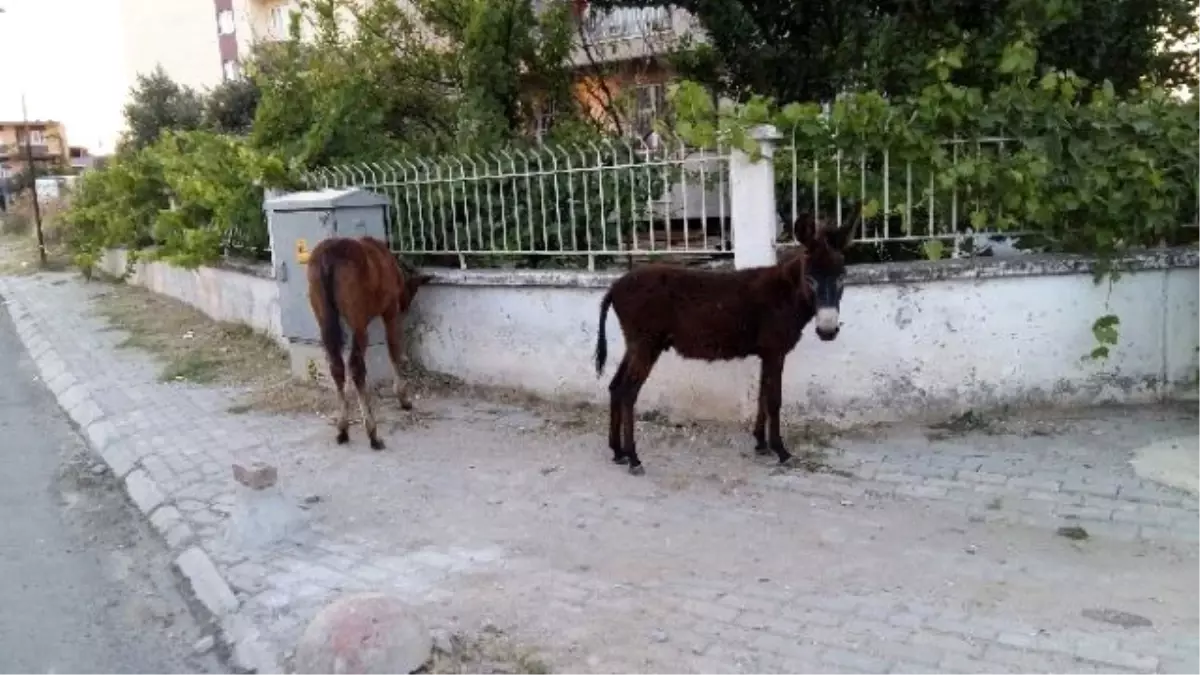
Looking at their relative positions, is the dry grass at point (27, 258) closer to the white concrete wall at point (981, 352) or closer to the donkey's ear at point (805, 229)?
the white concrete wall at point (981, 352)

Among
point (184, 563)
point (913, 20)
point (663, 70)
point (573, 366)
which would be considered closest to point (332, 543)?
point (184, 563)

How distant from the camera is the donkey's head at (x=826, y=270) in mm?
5203

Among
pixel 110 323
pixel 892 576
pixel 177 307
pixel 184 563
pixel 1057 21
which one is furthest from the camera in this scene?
pixel 177 307

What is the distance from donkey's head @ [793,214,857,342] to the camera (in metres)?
5.20

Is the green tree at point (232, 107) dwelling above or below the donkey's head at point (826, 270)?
above

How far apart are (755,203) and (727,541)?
2.42 metres

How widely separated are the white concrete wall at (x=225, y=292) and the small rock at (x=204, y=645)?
15.4 feet

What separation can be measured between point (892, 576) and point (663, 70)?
7.75m

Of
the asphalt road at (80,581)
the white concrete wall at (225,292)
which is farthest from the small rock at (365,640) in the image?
the white concrete wall at (225,292)

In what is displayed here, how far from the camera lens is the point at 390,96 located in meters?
10.4

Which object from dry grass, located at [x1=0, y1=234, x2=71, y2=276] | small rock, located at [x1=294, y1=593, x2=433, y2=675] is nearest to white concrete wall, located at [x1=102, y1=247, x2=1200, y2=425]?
small rock, located at [x1=294, y1=593, x2=433, y2=675]

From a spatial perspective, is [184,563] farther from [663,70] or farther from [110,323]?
[110,323]

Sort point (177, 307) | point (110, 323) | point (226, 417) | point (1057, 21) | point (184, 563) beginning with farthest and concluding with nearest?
point (177, 307), point (110, 323), point (226, 417), point (1057, 21), point (184, 563)

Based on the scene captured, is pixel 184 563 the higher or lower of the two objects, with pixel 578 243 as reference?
lower
